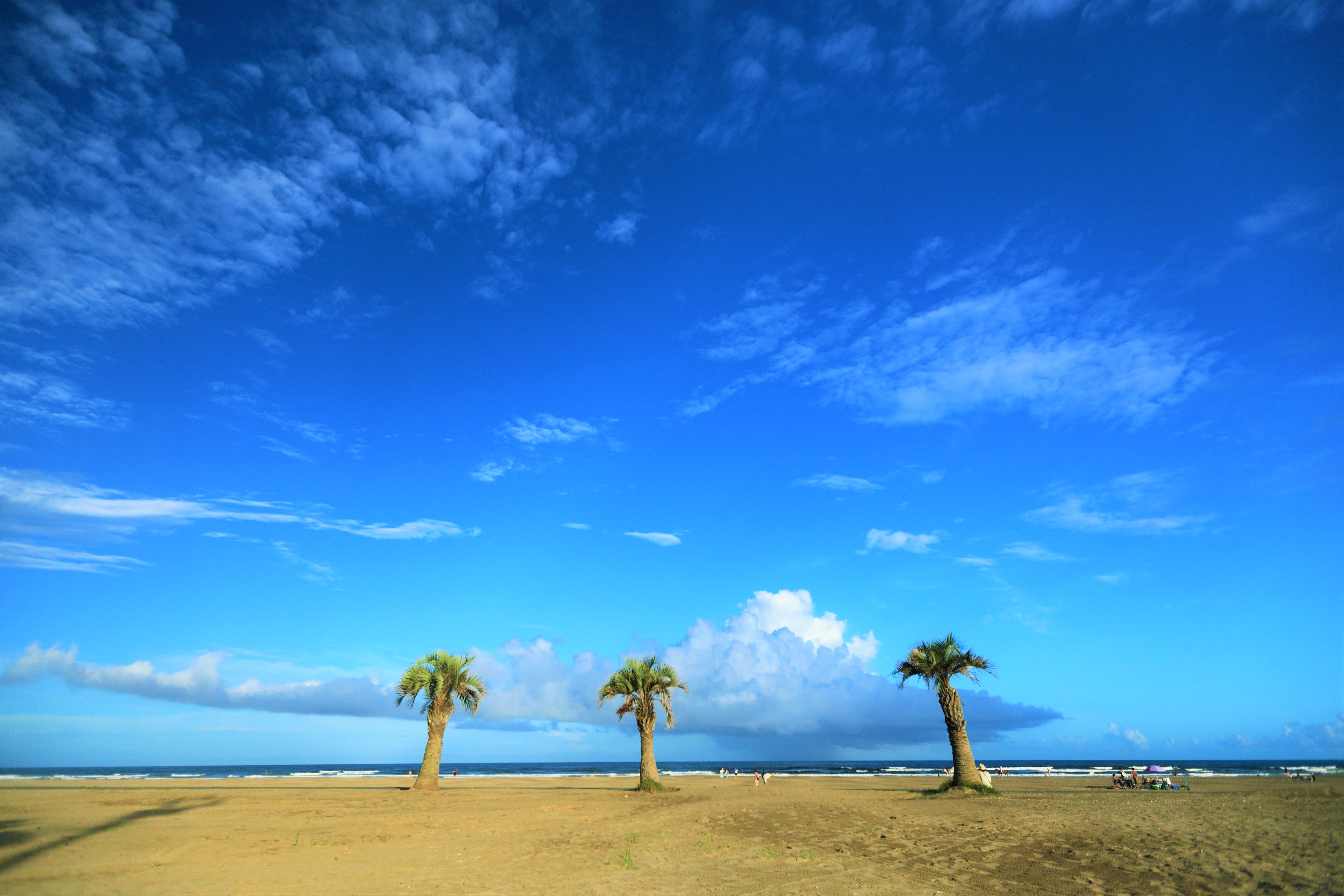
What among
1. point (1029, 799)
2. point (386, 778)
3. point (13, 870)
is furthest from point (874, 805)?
point (386, 778)

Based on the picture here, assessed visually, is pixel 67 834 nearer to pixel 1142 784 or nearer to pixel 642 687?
pixel 642 687

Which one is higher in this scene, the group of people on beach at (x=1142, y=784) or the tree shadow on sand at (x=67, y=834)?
the tree shadow on sand at (x=67, y=834)

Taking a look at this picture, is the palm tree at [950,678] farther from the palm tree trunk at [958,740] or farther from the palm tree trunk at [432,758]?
the palm tree trunk at [432,758]

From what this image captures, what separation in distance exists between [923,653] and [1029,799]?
737cm

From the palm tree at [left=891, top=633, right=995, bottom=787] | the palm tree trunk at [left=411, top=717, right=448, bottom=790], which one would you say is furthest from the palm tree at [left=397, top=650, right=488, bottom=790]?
the palm tree at [left=891, top=633, right=995, bottom=787]

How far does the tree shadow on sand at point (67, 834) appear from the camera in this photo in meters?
14.1

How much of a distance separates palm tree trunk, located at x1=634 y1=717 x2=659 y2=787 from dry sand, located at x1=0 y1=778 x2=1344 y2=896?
13.7 ft

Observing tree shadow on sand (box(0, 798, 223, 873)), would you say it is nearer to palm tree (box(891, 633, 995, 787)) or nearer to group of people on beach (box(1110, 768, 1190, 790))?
palm tree (box(891, 633, 995, 787))

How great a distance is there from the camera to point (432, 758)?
3466 cm

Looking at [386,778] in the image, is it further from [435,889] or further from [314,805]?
[435,889]

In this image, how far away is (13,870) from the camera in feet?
41.7

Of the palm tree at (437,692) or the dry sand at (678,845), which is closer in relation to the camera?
the dry sand at (678,845)

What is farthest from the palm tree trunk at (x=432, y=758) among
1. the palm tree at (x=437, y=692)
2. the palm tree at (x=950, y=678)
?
the palm tree at (x=950, y=678)

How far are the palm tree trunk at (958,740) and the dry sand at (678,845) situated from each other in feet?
6.17
